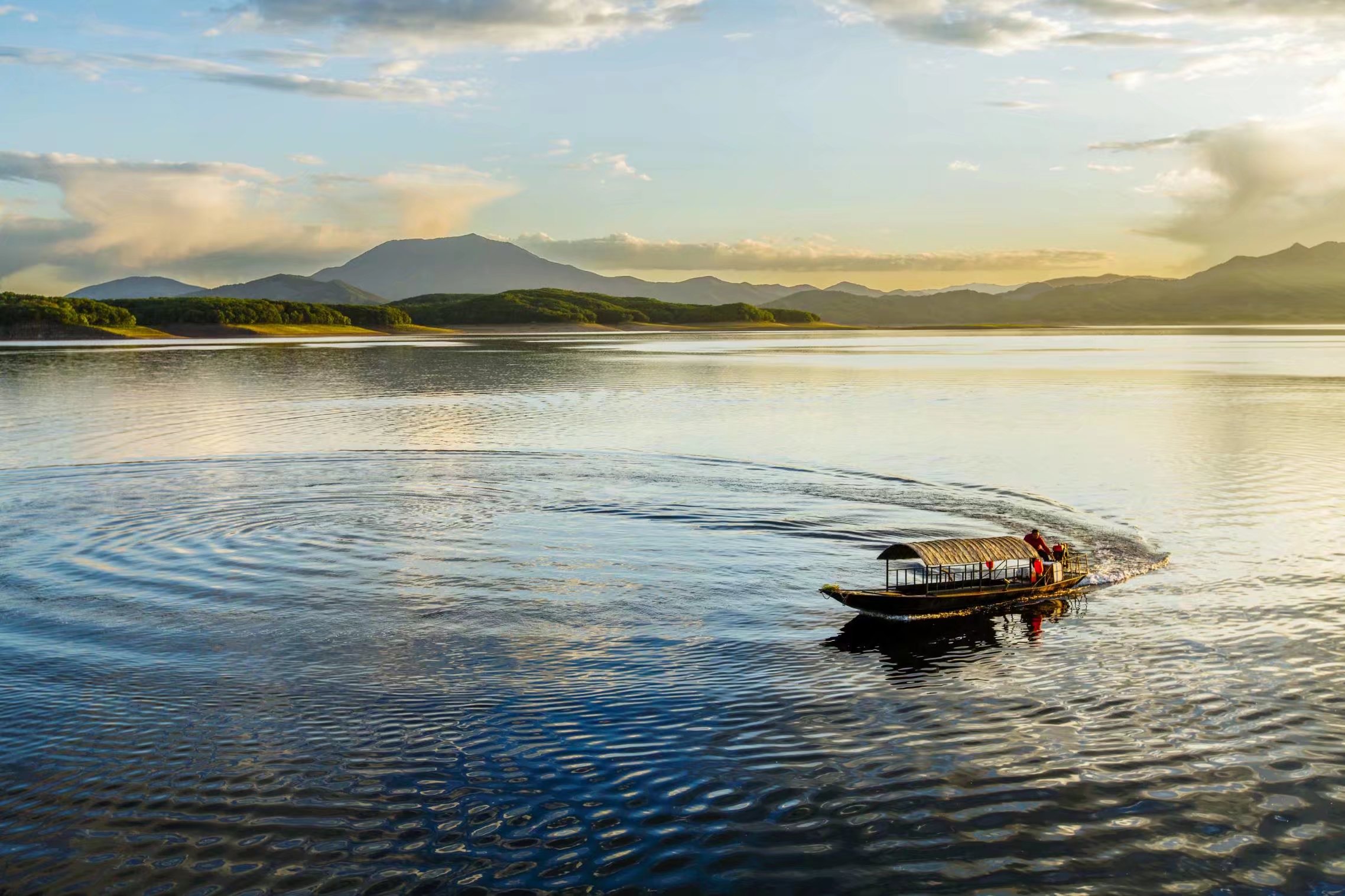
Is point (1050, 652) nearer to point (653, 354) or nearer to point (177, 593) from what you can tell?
point (177, 593)

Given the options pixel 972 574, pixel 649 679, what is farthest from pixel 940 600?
pixel 649 679

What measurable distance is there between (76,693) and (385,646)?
5.89 m

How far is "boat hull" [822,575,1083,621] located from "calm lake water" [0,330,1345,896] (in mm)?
479

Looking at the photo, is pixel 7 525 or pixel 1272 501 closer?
pixel 7 525

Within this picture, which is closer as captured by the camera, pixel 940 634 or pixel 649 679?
pixel 649 679

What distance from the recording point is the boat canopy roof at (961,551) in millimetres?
26953

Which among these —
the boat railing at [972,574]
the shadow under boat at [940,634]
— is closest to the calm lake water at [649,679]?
the shadow under boat at [940,634]

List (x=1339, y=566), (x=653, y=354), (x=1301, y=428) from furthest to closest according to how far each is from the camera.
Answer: (x=653, y=354), (x=1301, y=428), (x=1339, y=566)

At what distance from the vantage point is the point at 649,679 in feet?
70.7

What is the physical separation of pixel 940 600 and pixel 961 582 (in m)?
1.64

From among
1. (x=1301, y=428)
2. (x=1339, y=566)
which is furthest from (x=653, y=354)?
(x=1339, y=566)

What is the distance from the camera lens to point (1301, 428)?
2436 inches

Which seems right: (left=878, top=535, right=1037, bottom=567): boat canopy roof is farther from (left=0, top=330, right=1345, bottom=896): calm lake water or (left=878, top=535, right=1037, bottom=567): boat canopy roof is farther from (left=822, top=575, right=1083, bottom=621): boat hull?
(left=0, top=330, right=1345, bottom=896): calm lake water

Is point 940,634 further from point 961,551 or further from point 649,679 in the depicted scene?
point 649,679
